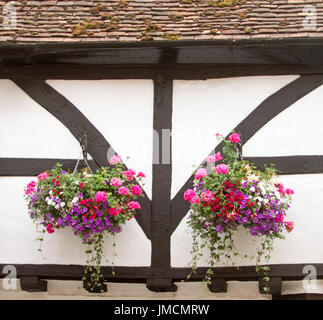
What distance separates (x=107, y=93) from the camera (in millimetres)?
5164

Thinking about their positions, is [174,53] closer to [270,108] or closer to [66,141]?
[270,108]

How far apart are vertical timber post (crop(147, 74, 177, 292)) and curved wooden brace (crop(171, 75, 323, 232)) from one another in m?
0.12

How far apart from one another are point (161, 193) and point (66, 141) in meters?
1.03

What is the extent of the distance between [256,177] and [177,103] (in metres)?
1.07

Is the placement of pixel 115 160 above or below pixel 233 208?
above

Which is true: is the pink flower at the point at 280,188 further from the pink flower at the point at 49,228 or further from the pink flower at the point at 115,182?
the pink flower at the point at 49,228

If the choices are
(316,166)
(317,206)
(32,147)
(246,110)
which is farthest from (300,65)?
(32,147)

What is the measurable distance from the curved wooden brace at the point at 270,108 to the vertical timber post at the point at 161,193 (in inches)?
4.9

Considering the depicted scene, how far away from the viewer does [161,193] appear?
493 cm

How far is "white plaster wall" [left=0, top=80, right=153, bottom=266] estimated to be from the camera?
489cm

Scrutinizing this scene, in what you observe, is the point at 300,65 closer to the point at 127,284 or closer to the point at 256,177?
the point at 256,177

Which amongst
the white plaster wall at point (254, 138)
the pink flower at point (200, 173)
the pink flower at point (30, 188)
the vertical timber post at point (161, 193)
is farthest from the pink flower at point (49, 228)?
the pink flower at point (200, 173)

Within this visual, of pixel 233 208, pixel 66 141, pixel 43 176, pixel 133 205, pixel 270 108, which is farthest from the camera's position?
pixel 66 141


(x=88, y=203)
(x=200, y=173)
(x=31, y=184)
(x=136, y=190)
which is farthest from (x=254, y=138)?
(x=31, y=184)
